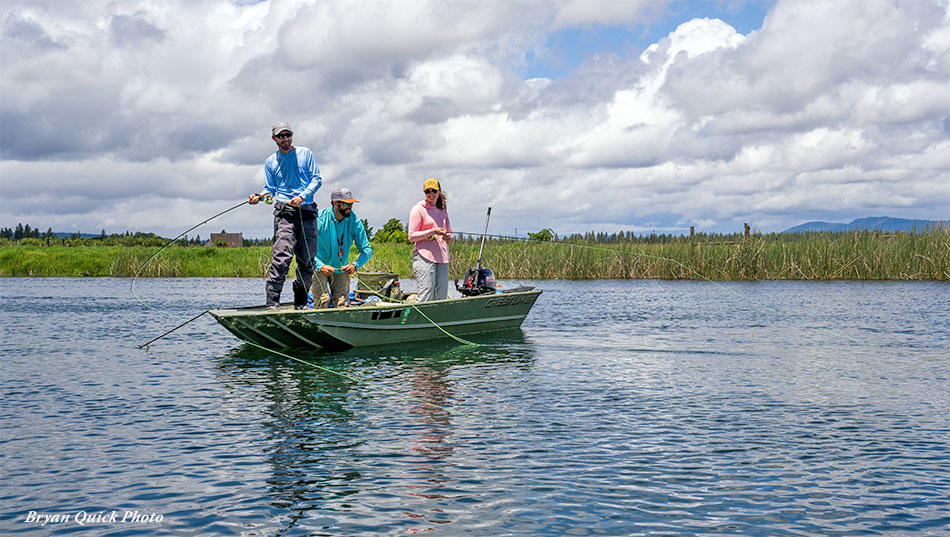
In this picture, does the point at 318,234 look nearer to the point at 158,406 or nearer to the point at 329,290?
the point at 329,290

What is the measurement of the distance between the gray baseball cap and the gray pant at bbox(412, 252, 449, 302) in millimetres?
1665

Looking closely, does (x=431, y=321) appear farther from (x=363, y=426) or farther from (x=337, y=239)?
(x=363, y=426)

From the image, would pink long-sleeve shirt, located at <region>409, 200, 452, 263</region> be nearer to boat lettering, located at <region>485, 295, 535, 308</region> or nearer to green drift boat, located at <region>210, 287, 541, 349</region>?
green drift boat, located at <region>210, 287, 541, 349</region>

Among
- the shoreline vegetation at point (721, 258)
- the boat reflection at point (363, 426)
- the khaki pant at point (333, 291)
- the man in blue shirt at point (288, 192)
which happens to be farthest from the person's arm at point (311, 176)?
the shoreline vegetation at point (721, 258)

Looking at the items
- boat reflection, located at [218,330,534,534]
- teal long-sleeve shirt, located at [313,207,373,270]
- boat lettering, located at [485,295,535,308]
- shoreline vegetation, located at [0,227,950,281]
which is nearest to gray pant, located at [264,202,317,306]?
teal long-sleeve shirt, located at [313,207,373,270]

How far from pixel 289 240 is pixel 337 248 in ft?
3.68

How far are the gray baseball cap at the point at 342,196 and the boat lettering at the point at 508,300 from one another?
143 inches

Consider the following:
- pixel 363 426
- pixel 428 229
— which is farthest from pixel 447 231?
pixel 363 426

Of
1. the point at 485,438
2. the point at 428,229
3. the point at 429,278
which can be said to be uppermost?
the point at 428,229

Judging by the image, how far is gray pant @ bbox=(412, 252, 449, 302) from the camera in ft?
44.5

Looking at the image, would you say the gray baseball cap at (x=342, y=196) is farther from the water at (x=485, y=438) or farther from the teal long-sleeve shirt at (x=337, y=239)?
the water at (x=485, y=438)

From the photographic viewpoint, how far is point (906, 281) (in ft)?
106

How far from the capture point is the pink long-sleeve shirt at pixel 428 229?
1306 cm

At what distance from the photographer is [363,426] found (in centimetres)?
781
